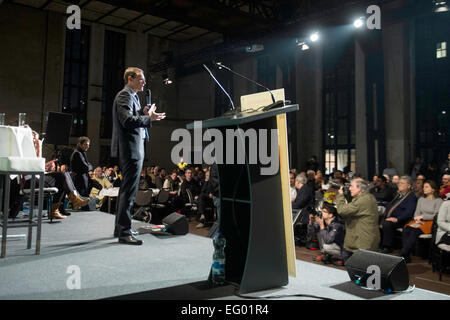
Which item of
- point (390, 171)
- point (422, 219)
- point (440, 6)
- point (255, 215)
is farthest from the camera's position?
point (390, 171)

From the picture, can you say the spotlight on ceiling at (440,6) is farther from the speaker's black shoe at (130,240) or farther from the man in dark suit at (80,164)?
the speaker's black shoe at (130,240)

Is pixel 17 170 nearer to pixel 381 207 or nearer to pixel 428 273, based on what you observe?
pixel 428 273

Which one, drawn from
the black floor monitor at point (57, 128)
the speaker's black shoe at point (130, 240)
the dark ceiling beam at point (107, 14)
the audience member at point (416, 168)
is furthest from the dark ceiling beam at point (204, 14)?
the speaker's black shoe at point (130, 240)

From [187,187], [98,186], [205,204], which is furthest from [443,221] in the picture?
[98,186]

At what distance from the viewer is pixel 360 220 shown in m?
3.99

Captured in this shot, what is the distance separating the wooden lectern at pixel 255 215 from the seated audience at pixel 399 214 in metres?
3.54

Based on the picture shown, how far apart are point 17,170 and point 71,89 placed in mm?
13069

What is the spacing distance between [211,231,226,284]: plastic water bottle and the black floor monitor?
424cm

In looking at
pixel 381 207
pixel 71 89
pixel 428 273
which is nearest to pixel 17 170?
pixel 428 273

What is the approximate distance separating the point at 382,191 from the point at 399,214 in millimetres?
1507

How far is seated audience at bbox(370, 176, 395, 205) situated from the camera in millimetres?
6197

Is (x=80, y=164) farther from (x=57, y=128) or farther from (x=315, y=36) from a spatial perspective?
(x=315, y=36)

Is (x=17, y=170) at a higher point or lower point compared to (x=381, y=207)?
higher

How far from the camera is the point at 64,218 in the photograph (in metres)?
4.22
